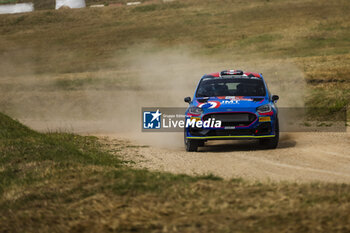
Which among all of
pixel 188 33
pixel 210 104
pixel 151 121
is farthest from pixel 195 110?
pixel 188 33

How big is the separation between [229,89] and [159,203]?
7947 mm

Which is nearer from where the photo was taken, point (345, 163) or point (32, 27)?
point (345, 163)

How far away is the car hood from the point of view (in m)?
12.6

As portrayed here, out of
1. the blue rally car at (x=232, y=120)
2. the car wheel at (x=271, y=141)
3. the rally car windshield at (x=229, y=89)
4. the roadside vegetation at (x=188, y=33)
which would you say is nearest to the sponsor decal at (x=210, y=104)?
the blue rally car at (x=232, y=120)

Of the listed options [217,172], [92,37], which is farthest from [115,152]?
[92,37]

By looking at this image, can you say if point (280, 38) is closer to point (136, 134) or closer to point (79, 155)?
point (136, 134)

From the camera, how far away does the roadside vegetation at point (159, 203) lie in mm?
5535

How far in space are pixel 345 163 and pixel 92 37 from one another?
43010mm

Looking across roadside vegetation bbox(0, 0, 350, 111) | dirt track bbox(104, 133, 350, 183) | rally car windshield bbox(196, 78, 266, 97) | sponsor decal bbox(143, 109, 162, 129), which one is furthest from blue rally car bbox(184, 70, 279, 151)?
roadside vegetation bbox(0, 0, 350, 111)

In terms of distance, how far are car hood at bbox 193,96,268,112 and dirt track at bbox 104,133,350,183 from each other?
86cm

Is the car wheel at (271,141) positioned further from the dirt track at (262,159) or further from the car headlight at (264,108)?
the car headlight at (264,108)

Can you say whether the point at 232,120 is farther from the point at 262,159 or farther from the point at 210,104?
the point at 262,159

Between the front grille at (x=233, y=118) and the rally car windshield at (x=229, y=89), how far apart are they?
1152 millimetres

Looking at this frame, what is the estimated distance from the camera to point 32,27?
5753cm
